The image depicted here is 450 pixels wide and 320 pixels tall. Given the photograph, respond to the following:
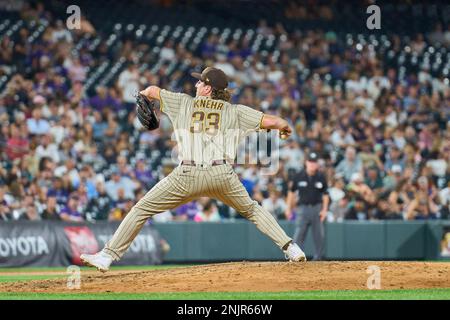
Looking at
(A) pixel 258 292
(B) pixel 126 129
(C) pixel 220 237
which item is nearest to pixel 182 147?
(A) pixel 258 292

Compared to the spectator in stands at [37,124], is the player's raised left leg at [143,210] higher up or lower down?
lower down

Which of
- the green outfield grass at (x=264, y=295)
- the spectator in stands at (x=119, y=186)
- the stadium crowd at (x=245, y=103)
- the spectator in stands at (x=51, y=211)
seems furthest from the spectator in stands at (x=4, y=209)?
the green outfield grass at (x=264, y=295)

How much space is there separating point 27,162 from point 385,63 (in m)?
9.76

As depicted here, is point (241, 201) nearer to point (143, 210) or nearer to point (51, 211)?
point (143, 210)

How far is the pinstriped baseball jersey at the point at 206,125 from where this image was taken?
9.17 meters

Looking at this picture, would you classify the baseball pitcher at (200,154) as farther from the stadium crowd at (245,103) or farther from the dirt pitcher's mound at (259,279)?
the stadium crowd at (245,103)

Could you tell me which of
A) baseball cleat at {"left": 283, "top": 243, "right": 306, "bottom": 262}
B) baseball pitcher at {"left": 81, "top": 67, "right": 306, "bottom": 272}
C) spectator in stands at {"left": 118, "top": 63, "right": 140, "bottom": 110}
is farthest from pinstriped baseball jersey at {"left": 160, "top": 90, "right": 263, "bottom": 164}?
spectator in stands at {"left": 118, "top": 63, "right": 140, "bottom": 110}

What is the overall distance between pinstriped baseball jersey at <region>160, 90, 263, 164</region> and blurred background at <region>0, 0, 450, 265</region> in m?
7.03

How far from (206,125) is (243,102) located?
465 inches

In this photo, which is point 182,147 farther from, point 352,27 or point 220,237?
point 352,27

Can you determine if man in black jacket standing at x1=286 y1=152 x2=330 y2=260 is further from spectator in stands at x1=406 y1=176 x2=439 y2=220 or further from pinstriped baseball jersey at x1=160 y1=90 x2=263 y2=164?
pinstriped baseball jersey at x1=160 y1=90 x2=263 y2=164

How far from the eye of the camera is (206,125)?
30.2 ft

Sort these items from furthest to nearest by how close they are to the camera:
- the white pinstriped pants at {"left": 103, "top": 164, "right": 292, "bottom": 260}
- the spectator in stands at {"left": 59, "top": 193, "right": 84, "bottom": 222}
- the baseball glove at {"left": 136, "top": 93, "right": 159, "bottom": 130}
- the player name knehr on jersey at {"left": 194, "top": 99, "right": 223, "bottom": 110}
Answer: the spectator in stands at {"left": 59, "top": 193, "right": 84, "bottom": 222}, the baseball glove at {"left": 136, "top": 93, "right": 159, "bottom": 130}, the player name knehr on jersey at {"left": 194, "top": 99, "right": 223, "bottom": 110}, the white pinstriped pants at {"left": 103, "top": 164, "right": 292, "bottom": 260}

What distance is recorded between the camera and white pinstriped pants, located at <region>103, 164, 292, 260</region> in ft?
30.0
